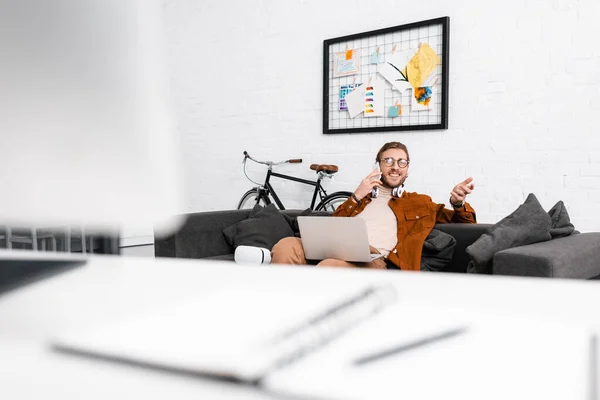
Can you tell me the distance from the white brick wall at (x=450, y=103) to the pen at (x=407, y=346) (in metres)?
1.73

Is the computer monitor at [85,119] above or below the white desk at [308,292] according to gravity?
above

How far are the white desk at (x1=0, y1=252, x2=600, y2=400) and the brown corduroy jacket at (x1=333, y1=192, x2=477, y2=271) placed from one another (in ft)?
7.03

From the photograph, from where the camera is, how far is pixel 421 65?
122 inches

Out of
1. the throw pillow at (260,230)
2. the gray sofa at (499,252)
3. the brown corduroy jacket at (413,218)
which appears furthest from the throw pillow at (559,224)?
the throw pillow at (260,230)

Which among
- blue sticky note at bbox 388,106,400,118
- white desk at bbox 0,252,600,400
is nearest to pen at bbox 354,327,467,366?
white desk at bbox 0,252,600,400

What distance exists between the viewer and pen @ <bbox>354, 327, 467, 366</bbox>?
182 millimetres

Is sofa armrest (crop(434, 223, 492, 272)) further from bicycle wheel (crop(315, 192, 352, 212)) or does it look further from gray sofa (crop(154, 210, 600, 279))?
bicycle wheel (crop(315, 192, 352, 212))

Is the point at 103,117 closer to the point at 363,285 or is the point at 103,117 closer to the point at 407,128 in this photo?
the point at 363,285

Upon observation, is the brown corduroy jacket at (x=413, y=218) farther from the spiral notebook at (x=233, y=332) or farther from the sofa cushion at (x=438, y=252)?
the spiral notebook at (x=233, y=332)

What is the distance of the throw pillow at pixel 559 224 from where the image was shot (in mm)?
2139

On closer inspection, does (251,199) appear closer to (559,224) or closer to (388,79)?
(388,79)

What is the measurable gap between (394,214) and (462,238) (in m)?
0.37

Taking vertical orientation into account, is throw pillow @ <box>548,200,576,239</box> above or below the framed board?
below

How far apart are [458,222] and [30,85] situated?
2.55 metres
